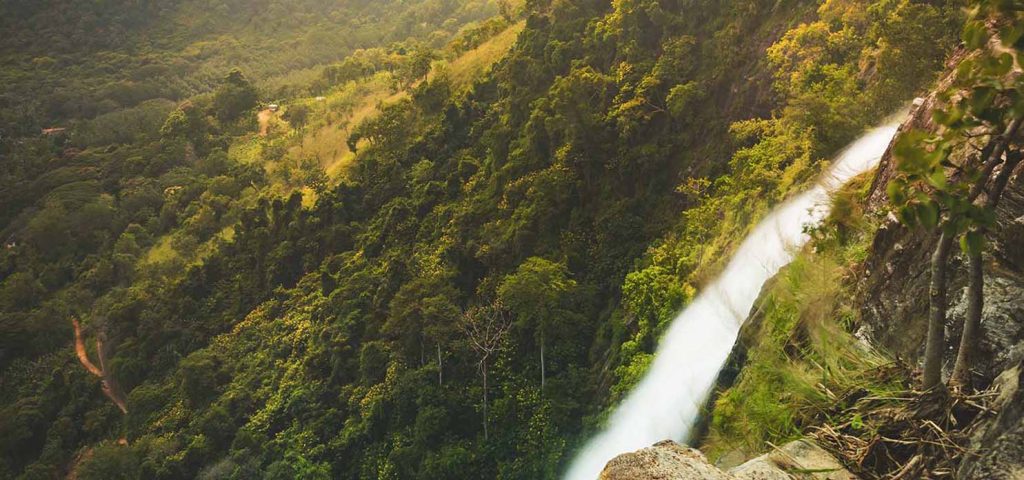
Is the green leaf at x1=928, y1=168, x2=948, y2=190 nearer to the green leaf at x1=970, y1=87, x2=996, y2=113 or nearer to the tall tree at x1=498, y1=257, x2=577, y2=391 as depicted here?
the green leaf at x1=970, y1=87, x2=996, y2=113

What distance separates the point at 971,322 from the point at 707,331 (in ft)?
30.6

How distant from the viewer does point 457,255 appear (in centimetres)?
2153

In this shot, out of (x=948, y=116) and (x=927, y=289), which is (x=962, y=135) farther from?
(x=927, y=289)

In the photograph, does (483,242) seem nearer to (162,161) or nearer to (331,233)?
(331,233)

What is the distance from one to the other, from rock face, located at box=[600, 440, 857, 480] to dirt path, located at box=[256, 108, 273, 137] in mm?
54902

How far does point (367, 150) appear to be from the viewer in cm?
3375

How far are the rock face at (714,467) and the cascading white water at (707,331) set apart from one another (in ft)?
18.3

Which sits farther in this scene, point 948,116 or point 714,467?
point 714,467

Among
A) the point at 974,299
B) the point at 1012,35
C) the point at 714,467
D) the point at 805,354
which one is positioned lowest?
the point at 805,354

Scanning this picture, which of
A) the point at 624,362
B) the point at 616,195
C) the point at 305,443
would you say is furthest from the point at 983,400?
the point at 305,443

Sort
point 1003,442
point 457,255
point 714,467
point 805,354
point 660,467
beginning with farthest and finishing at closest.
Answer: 1. point 457,255
2. point 805,354
3. point 714,467
4. point 660,467
5. point 1003,442

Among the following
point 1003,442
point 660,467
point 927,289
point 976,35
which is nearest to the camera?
point 976,35

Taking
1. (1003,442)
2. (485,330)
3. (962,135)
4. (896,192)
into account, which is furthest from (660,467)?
(485,330)

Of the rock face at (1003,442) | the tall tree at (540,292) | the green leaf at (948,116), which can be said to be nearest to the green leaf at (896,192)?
the green leaf at (948,116)
